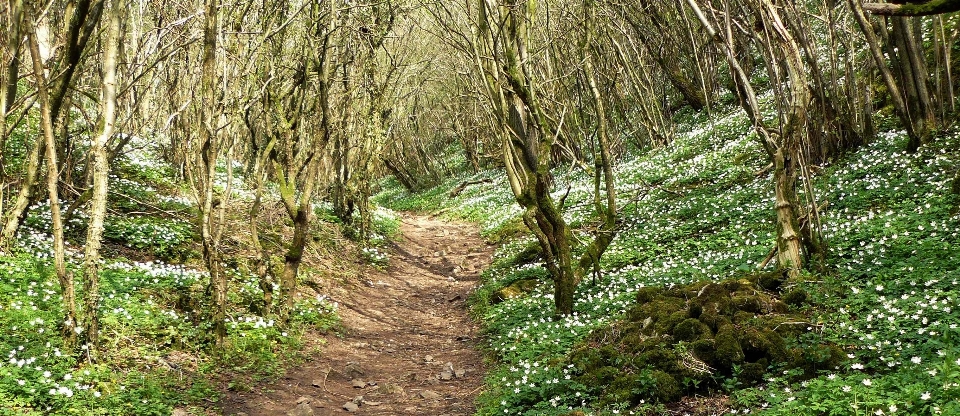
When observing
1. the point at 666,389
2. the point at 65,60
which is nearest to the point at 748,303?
the point at 666,389

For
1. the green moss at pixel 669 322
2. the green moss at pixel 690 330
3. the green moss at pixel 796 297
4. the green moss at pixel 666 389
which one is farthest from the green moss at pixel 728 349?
the green moss at pixel 796 297

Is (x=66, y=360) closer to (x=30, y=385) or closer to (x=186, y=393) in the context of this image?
(x=30, y=385)

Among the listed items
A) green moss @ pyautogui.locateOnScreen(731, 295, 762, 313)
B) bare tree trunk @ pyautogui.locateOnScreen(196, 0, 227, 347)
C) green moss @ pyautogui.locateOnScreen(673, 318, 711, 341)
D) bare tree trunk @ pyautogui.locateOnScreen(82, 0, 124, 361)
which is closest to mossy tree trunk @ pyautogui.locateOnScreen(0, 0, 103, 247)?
bare tree trunk @ pyautogui.locateOnScreen(82, 0, 124, 361)

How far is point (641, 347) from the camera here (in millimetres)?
7543

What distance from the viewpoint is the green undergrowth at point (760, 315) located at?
18.8 feet

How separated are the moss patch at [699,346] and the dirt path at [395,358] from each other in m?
2.09

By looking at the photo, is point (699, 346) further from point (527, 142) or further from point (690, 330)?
point (527, 142)

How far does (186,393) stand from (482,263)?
11207 mm

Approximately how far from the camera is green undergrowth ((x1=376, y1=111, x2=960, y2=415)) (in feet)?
18.8

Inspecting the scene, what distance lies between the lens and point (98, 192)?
7.50 meters

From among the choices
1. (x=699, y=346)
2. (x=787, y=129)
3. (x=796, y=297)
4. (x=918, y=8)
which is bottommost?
(x=699, y=346)

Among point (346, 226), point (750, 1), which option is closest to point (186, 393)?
point (750, 1)

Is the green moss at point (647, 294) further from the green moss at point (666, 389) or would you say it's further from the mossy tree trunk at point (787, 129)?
the green moss at point (666, 389)

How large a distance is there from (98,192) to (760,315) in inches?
328
